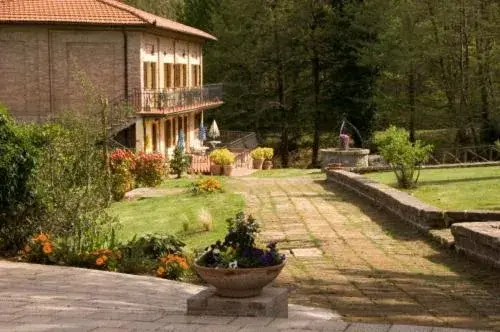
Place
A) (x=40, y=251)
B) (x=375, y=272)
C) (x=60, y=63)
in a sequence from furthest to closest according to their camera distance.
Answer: (x=60, y=63)
(x=40, y=251)
(x=375, y=272)

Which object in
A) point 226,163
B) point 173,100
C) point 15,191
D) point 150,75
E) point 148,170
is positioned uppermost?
point 150,75

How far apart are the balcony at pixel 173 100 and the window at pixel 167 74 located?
0.69 meters

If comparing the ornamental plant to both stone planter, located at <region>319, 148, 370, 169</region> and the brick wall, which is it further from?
the brick wall

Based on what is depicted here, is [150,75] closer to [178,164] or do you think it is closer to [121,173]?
[178,164]

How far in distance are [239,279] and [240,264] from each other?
0.18 metres

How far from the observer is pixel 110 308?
719 centimetres

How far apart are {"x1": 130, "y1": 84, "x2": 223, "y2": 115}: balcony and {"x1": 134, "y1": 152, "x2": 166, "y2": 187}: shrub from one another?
9751mm

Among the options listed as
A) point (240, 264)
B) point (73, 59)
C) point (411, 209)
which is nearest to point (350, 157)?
point (411, 209)

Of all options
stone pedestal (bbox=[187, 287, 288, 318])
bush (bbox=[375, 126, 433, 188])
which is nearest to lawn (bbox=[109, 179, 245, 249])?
bush (bbox=[375, 126, 433, 188])

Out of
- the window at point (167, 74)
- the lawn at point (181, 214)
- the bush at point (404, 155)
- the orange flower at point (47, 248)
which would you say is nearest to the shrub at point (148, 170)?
the lawn at point (181, 214)

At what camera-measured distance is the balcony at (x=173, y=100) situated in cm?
3256

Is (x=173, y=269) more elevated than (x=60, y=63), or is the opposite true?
(x=60, y=63)

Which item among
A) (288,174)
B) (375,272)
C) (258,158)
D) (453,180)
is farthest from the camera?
(258,158)

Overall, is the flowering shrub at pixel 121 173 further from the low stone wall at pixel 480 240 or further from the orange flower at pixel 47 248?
the low stone wall at pixel 480 240
